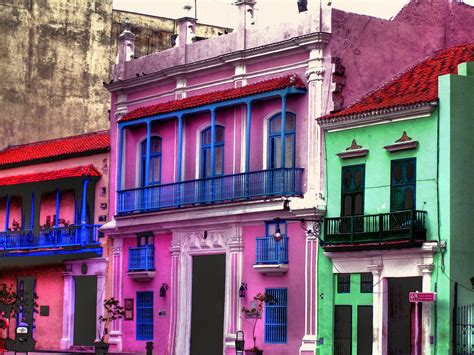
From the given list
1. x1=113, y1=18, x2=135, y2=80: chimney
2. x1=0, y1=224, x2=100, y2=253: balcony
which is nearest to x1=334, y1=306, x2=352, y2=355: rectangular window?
x1=0, y1=224, x2=100, y2=253: balcony

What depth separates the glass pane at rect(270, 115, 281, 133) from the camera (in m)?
39.3

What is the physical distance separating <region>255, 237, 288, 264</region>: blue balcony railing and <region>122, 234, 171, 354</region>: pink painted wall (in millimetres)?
4267

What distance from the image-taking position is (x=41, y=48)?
52969 mm

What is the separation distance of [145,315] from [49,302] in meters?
4.94

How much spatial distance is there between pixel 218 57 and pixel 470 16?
7069mm

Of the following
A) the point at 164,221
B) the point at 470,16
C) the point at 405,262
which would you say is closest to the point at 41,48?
the point at 164,221

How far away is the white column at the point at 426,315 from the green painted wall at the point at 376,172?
22.8 inches

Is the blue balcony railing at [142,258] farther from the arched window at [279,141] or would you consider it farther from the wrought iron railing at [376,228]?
the wrought iron railing at [376,228]

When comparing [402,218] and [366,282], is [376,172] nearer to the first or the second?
[402,218]

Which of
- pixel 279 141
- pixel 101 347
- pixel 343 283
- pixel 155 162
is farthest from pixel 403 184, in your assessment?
pixel 101 347

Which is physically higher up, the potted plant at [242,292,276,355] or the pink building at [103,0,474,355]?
the pink building at [103,0,474,355]

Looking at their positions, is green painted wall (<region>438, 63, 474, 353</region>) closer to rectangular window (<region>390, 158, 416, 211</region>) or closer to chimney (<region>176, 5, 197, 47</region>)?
rectangular window (<region>390, 158, 416, 211</region>)

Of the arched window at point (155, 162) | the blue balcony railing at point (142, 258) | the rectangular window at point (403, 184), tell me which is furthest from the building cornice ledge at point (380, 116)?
the blue balcony railing at point (142, 258)

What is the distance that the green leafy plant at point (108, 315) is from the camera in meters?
44.0
